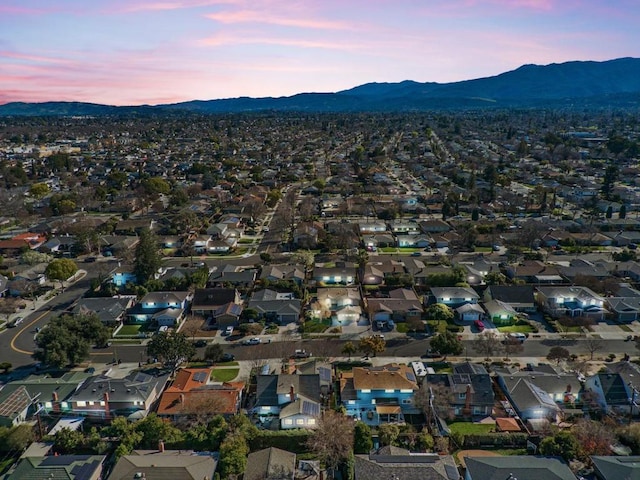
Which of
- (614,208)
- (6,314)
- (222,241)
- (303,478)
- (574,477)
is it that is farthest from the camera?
(614,208)

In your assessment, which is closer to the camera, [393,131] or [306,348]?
[306,348]

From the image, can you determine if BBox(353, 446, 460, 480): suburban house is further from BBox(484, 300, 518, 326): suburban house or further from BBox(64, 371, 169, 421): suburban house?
BBox(484, 300, 518, 326): suburban house

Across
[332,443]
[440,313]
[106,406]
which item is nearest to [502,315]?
[440,313]

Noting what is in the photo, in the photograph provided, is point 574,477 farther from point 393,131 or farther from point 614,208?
point 393,131

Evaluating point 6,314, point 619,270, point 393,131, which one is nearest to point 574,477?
point 619,270

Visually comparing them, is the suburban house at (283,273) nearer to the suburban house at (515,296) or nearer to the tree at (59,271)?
the suburban house at (515,296)

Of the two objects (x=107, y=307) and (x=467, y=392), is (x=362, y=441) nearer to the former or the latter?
(x=467, y=392)

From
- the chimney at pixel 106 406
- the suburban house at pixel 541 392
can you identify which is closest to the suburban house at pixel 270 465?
the chimney at pixel 106 406
